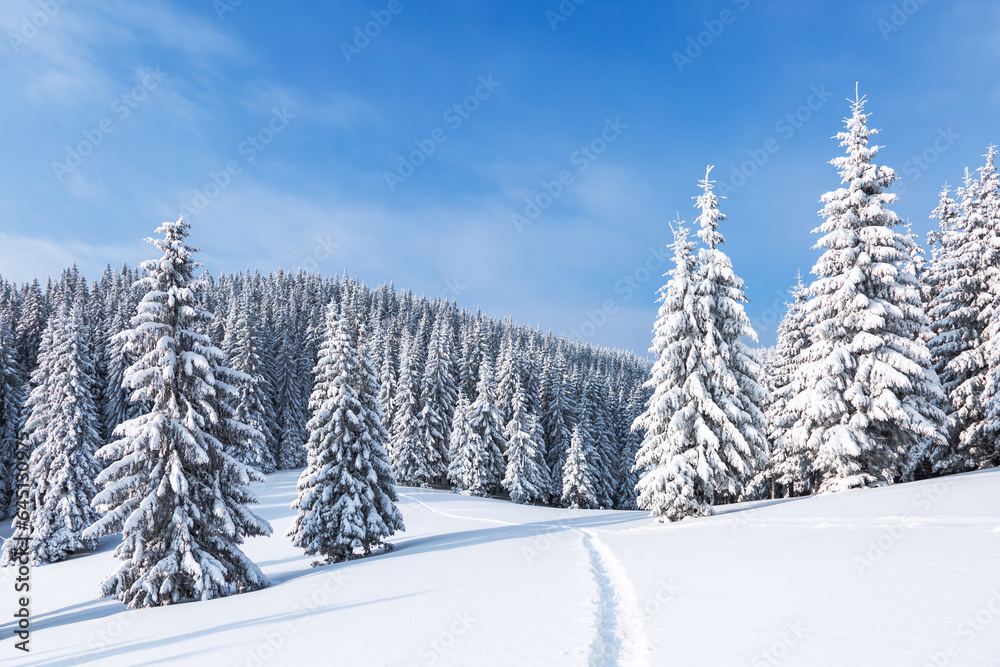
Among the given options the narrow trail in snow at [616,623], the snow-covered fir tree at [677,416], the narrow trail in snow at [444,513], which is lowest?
the narrow trail in snow at [444,513]

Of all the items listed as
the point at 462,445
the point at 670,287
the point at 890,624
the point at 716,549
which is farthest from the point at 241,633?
the point at 462,445

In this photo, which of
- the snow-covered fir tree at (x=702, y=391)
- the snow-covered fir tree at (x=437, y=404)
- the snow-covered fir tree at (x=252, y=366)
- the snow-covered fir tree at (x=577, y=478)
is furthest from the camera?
the snow-covered fir tree at (x=252, y=366)

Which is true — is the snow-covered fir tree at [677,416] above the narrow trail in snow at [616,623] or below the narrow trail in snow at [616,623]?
above

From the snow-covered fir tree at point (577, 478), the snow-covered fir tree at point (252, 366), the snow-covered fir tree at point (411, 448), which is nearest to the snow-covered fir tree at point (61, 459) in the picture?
the snow-covered fir tree at point (252, 366)

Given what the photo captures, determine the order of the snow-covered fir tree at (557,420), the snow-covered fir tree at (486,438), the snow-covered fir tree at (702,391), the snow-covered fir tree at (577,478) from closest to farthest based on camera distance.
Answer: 1. the snow-covered fir tree at (702,391)
2. the snow-covered fir tree at (577,478)
3. the snow-covered fir tree at (486,438)
4. the snow-covered fir tree at (557,420)

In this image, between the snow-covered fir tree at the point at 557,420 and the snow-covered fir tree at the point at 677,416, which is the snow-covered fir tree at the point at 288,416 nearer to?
the snow-covered fir tree at the point at 557,420

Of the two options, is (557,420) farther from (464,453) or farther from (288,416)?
(288,416)

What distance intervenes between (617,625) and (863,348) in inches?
770

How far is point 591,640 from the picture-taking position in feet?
20.6

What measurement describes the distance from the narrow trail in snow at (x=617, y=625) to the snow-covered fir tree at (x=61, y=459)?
3794cm

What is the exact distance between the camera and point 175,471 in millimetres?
15539

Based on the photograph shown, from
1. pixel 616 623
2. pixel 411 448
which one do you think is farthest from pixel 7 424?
pixel 616 623

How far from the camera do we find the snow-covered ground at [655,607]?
5.57 meters

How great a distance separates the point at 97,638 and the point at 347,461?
14148 millimetres
